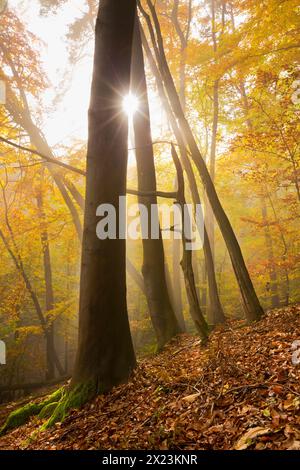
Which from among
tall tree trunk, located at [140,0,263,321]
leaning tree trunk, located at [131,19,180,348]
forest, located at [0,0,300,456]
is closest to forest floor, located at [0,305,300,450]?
forest, located at [0,0,300,456]

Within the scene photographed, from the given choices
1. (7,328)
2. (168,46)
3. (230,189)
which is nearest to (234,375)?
(168,46)

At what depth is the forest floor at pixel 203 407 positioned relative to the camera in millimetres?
2695

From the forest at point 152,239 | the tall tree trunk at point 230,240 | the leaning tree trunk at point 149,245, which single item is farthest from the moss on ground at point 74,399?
the tall tree trunk at point 230,240

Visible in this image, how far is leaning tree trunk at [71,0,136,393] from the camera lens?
4504mm

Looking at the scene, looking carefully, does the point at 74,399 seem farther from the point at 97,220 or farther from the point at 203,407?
the point at 97,220

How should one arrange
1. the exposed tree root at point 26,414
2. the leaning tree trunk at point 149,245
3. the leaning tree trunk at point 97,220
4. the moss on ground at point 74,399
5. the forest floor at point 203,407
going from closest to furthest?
the forest floor at point 203,407, the moss on ground at point 74,399, the leaning tree trunk at point 97,220, the exposed tree root at point 26,414, the leaning tree trunk at point 149,245

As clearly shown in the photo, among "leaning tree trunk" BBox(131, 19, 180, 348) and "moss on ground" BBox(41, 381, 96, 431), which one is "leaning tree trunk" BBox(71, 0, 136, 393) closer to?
"moss on ground" BBox(41, 381, 96, 431)

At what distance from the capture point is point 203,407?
3234 millimetres

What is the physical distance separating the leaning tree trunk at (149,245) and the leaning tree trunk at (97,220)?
216 cm

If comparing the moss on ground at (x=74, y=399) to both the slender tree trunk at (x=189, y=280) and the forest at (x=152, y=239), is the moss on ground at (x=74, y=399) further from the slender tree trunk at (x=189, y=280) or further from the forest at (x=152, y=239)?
the slender tree trunk at (x=189, y=280)
